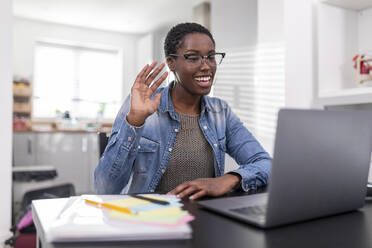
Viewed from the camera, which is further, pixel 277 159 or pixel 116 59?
pixel 116 59

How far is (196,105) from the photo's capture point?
4.37 ft

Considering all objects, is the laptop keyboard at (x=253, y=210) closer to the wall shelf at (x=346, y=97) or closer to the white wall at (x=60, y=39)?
the wall shelf at (x=346, y=97)

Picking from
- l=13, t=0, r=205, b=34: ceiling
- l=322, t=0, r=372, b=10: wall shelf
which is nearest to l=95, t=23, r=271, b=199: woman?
l=322, t=0, r=372, b=10: wall shelf

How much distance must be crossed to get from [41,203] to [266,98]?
170 centimetres

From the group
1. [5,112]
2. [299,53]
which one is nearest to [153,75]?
[299,53]

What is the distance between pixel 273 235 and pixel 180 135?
76 centimetres

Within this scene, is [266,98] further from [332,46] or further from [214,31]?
[214,31]

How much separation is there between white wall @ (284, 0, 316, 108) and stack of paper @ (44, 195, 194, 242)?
1400 mm

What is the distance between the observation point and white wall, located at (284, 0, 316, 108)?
1.75m

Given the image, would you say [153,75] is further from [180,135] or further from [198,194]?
[198,194]

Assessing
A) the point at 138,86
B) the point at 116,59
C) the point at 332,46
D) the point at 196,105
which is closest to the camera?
the point at 138,86

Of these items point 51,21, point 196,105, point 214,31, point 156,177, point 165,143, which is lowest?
point 156,177

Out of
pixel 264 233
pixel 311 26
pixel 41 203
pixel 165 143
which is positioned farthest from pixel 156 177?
pixel 311 26

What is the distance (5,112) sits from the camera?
2.28 m
